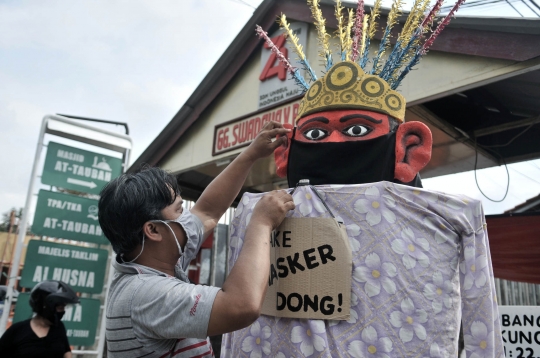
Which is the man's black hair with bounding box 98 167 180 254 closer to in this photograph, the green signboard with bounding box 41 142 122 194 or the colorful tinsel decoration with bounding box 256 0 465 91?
the colorful tinsel decoration with bounding box 256 0 465 91

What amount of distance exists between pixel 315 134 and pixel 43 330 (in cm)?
237

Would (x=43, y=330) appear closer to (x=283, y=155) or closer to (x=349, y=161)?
(x=283, y=155)

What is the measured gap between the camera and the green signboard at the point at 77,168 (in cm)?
461

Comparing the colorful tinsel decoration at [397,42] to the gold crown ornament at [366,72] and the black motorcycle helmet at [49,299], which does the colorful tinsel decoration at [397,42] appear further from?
the black motorcycle helmet at [49,299]

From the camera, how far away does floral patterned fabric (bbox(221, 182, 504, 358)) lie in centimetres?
139

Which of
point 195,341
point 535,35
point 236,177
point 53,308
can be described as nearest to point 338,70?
point 236,177

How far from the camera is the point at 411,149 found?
1.67 metres

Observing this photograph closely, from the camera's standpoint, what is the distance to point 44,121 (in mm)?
4582

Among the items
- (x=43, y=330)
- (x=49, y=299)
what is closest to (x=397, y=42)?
(x=49, y=299)

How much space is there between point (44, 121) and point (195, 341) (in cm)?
390

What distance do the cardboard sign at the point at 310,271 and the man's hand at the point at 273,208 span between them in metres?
0.10

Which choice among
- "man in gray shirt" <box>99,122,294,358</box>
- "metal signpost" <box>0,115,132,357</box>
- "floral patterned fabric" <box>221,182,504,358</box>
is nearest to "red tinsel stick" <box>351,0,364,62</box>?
"floral patterned fabric" <box>221,182,504,358</box>

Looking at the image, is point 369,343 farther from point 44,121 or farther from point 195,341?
point 44,121

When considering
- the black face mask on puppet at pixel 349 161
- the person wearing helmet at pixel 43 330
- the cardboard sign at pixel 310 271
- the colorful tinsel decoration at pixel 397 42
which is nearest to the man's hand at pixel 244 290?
the cardboard sign at pixel 310 271
